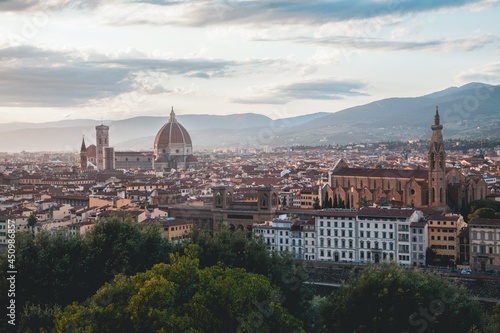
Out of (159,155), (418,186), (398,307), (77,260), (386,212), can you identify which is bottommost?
(398,307)

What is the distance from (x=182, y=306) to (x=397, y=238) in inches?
929

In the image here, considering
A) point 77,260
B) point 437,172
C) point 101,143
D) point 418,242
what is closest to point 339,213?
point 418,242

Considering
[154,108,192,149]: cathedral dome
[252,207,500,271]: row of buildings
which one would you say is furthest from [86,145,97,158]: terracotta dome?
[252,207,500,271]: row of buildings

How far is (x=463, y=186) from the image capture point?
49.8 metres

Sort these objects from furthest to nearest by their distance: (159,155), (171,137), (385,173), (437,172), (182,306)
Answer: (159,155) → (171,137) → (385,173) → (437,172) → (182,306)

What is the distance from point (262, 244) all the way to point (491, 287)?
13.9 meters

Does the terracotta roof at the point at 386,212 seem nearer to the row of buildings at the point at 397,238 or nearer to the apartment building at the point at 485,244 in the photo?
the row of buildings at the point at 397,238

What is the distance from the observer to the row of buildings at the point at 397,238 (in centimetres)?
3575

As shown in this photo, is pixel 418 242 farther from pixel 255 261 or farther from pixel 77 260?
pixel 77 260

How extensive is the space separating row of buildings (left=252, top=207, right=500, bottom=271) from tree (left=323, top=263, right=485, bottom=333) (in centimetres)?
1396

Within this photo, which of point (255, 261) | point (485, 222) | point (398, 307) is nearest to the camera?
point (398, 307)

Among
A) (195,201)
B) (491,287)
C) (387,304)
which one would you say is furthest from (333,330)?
(195,201)

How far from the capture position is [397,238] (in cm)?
3741

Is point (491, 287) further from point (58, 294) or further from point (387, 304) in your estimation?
point (58, 294)
